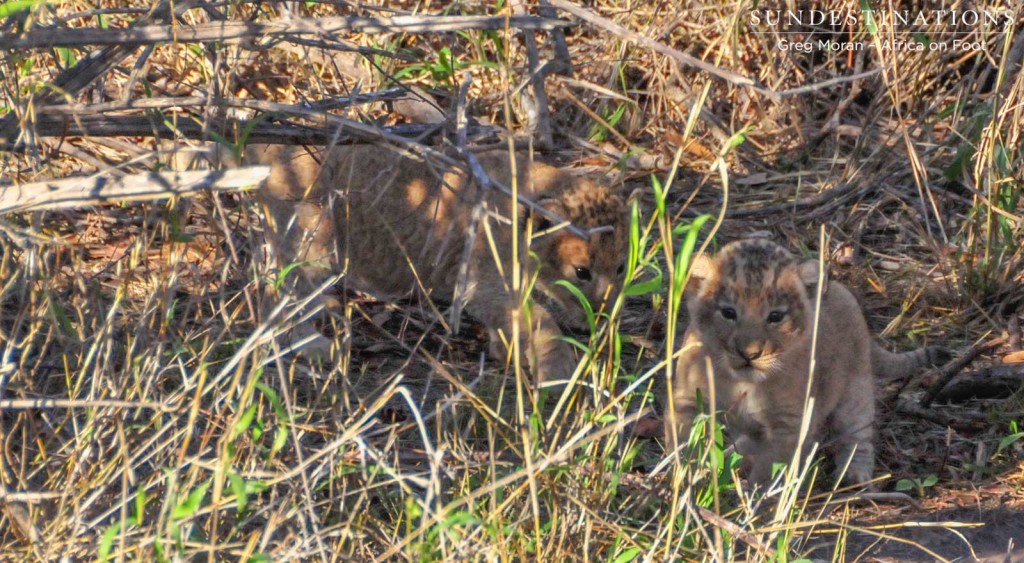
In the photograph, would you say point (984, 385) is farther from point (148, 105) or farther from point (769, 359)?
point (148, 105)

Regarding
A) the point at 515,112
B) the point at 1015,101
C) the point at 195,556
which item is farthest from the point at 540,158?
the point at 195,556

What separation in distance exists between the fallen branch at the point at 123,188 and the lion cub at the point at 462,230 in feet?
10.1

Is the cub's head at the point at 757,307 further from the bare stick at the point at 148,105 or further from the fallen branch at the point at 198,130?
the bare stick at the point at 148,105

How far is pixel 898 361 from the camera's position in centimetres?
565

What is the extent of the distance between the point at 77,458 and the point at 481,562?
1.13m

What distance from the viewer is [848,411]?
520 centimetres

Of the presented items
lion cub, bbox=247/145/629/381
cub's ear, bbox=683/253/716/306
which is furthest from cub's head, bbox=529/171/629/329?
cub's ear, bbox=683/253/716/306

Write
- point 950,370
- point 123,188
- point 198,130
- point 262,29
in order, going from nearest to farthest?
point 123,188, point 262,29, point 198,130, point 950,370

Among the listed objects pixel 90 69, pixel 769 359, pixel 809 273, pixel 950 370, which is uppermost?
pixel 90 69

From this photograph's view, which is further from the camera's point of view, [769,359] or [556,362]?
[556,362]

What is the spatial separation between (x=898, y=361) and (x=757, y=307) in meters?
1.18

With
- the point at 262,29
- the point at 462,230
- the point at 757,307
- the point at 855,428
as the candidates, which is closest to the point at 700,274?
the point at 757,307

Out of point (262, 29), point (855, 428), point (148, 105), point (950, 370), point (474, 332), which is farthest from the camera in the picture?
point (474, 332)

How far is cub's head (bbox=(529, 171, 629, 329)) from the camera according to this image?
6180mm
